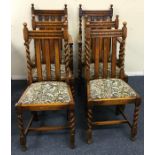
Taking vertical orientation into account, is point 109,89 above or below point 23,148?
above

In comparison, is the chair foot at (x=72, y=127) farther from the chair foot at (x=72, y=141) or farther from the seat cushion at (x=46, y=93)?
the seat cushion at (x=46, y=93)

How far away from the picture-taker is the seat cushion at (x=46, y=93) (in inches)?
71.6

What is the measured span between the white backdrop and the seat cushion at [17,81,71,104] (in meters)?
1.15

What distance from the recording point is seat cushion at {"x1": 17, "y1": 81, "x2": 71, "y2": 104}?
5.97 ft

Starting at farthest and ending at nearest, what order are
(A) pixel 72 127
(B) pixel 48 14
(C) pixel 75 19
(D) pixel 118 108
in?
(C) pixel 75 19, (B) pixel 48 14, (D) pixel 118 108, (A) pixel 72 127

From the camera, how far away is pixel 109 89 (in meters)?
1.96

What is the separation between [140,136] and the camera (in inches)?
82.1

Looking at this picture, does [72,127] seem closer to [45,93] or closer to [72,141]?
[72,141]

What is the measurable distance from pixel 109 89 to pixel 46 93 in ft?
1.63

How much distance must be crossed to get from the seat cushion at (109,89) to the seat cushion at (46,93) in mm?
216

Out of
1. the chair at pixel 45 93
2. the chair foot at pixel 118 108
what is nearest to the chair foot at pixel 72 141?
the chair at pixel 45 93

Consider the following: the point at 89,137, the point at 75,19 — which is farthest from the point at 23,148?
the point at 75,19
